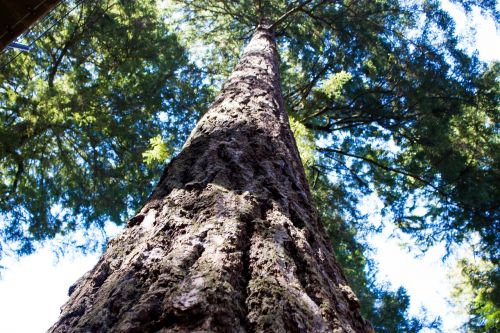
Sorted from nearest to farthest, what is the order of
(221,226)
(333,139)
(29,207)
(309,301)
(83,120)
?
1. (309,301)
2. (221,226)
3. (83,120)
4. (29,207)
5. (333,139)

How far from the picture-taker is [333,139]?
10.2 m

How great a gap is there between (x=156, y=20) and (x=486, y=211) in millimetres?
7539

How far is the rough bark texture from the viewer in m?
1.19

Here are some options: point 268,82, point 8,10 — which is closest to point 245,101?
point 268,82

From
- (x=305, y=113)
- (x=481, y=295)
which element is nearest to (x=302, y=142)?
(x=305, y=113)

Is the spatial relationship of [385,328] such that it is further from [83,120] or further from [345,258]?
[83,120]

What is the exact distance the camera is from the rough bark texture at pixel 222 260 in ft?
3.89

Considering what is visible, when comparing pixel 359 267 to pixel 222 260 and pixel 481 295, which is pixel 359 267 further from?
pixel 222 260

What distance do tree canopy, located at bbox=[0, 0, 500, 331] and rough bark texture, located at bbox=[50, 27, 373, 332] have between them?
537 cm

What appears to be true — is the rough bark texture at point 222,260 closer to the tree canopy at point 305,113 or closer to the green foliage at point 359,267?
the tree canopy at point 305,113

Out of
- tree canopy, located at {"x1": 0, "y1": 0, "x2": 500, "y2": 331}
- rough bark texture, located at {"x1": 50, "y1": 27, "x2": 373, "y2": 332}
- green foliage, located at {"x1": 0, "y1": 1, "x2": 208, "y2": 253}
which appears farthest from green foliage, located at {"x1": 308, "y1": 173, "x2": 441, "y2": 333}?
rough bark texture, located at {"x1": 50, "y1": 27, "x2": 373, "y2": 332}

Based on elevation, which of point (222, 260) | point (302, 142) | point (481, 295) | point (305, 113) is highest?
point (305, 113)

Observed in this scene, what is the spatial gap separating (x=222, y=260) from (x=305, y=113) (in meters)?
7.78

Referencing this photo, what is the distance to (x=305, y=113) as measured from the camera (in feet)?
29.4
